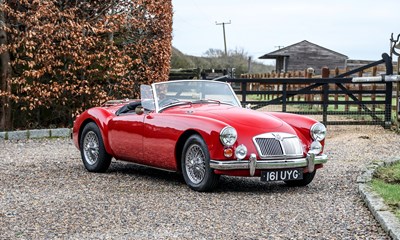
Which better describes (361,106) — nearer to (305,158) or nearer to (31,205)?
(305,158)

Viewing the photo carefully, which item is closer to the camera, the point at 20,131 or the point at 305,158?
the point at 305,158

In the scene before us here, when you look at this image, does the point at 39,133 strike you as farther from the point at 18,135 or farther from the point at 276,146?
the point at 276,146

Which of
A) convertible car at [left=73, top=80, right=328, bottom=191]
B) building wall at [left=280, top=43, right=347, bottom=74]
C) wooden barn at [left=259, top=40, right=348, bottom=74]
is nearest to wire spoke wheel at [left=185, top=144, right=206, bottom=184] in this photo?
convertible car at [left=73, top=80, right=328, bottom=191]

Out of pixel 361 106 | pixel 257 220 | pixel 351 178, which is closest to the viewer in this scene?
pixel 257 220

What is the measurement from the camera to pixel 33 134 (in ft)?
48.1

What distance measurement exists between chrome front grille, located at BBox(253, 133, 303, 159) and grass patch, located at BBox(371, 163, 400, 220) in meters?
0.99

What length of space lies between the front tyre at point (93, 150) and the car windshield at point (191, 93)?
45.8 inches

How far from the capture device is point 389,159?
1055cm

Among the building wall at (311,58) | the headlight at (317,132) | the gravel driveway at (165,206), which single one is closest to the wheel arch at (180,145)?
the gravel driveway at (165,206)

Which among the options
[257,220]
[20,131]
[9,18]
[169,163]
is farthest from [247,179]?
[9,18]

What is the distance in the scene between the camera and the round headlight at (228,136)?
299 inches

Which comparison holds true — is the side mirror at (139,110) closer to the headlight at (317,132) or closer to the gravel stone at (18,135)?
the headlight at (317,132)

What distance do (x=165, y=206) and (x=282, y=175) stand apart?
1539 millimetres

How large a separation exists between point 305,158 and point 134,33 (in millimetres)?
9152
